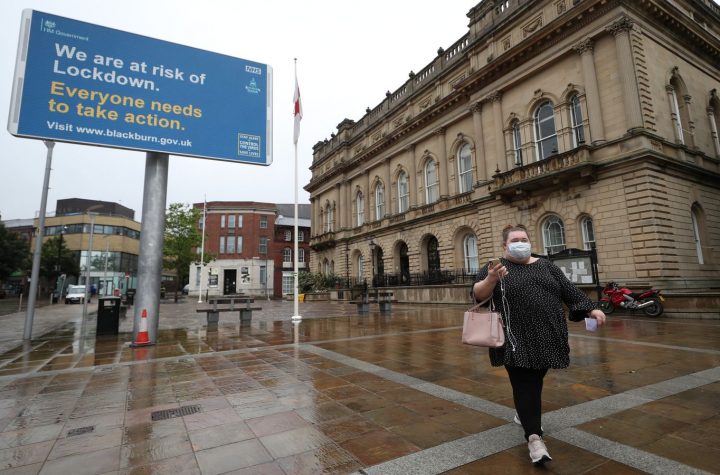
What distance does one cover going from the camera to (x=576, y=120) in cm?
1850

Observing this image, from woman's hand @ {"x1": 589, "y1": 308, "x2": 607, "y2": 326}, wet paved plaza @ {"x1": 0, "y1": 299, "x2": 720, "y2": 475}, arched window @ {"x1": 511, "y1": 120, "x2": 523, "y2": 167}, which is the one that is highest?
arched window @ {"x1": 511, "y1": 120, "x2": 523, "y2": 167}

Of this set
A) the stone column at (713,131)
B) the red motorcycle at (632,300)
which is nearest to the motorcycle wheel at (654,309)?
the red motorcycle at (632,300)

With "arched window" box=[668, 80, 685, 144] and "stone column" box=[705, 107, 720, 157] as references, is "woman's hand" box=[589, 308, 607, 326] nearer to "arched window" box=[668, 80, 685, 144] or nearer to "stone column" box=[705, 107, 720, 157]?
"arched window" box=[668, 80, 685, 144]

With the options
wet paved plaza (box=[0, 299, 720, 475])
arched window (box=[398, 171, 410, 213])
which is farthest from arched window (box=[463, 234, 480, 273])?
wet paved plaza (box=[0, 299, 720, 475])

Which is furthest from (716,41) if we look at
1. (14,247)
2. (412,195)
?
(14,247)

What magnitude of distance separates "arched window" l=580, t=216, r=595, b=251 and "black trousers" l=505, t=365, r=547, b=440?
1724cm

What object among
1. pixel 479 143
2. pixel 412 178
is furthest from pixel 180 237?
pixel 479 143

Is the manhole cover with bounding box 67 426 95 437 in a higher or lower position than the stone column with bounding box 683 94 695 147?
lower

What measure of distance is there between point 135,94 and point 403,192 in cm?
2493

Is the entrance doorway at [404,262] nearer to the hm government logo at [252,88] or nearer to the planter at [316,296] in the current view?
the planter at [316,296]

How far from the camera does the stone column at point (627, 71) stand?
15.7 m

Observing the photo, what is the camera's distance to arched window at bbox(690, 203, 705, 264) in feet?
55.2

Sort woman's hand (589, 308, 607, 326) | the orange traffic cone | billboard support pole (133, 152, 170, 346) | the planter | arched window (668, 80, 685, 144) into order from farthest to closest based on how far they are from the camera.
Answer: the planter
arched window (668, 80, 685, 144)
billboard support pole (133, 152, 170, 346)
the orange traffic cone
woman's hand (589, 308, 607, 326)

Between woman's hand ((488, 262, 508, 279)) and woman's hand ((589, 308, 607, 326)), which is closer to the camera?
woman's hand ((488, 262, 508, 279))
